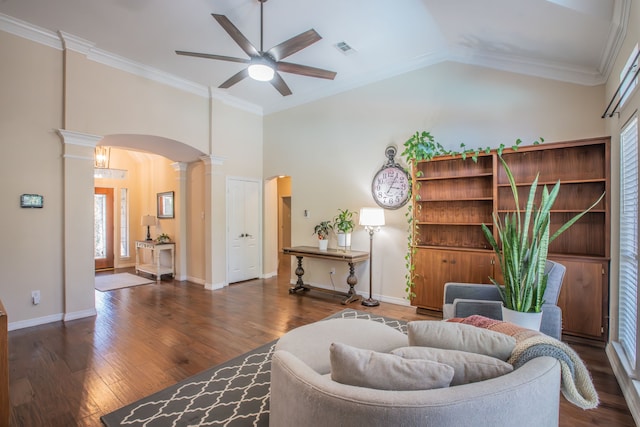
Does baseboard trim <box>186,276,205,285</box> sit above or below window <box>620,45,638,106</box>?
below

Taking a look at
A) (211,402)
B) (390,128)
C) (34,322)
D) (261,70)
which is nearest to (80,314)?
(34,322)

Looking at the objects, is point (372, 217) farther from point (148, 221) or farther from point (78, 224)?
point (148, 221)

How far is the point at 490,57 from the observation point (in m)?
3.83

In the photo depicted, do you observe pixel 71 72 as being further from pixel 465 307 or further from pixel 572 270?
pixel 572 270

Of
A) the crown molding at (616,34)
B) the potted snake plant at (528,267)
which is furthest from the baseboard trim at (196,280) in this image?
the crown molding at (616,34)

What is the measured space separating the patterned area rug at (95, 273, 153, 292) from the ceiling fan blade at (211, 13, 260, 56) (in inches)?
193

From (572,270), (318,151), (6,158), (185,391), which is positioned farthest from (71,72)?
(572,270)

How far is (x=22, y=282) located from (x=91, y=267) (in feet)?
2.25

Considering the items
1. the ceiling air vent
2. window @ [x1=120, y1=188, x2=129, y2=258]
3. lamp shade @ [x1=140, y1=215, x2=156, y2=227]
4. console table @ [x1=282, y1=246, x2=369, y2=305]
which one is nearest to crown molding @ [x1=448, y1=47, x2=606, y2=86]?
the ceiling air vent

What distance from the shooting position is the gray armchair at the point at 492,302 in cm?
256

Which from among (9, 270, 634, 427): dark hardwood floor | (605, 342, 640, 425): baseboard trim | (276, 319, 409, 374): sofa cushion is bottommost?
(9, 270, 634, 427): dark hardwood floor

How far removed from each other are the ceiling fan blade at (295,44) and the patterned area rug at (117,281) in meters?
5.03

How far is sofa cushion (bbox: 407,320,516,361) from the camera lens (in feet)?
4.29

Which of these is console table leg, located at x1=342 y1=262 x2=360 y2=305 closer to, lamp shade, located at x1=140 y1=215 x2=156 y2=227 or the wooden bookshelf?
the wooden bookshelf
